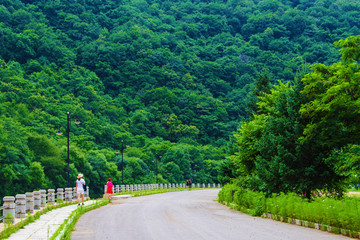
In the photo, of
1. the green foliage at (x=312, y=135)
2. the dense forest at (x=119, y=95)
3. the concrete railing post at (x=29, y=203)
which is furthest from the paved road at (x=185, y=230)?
the dense forest at (x=119, y=95)

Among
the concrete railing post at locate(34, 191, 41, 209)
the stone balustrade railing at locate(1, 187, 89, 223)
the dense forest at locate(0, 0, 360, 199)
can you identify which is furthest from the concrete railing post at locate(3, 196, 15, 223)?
the dense forest at locate(0, 0, 360, 199)

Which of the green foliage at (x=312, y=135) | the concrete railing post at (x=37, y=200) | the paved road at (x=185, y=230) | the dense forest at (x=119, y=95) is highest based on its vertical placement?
the dense forest at (x=119, y=95)

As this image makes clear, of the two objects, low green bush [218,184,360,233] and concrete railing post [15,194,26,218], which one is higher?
concrete railing post [15,194,26,218]

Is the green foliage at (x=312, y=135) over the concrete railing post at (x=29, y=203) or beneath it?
over

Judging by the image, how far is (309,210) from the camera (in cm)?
1883

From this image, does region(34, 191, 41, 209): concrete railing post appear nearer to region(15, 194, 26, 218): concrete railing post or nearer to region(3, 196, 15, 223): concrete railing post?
region(15, 194, 26, 218): concrete railing post

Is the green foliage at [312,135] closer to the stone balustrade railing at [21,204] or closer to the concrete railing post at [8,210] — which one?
the stone balustrade railing at [21,204]

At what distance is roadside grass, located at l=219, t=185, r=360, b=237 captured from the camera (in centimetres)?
1603

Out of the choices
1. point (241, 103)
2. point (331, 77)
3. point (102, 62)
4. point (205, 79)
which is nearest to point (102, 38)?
point (102, 62)

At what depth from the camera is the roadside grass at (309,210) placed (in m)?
16.0

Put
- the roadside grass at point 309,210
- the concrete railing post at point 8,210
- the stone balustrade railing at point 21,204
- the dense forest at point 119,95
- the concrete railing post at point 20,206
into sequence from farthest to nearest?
the dense forest at point 119,95
the concrete railing post at point 20,206
the stone balustrade railing at point 21,204
the concrete railing post at point 8,210
the roadside grass at point 309,210

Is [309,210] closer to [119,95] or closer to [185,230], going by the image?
[185,230]

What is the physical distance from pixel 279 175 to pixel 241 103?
5511 inches

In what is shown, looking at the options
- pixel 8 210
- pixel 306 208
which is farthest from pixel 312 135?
pixel 8 210
